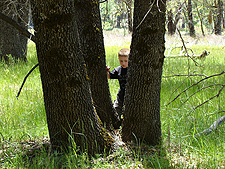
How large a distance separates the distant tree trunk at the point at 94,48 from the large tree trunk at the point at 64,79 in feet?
1.18

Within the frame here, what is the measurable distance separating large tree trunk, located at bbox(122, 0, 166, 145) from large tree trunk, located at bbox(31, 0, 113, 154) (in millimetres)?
400

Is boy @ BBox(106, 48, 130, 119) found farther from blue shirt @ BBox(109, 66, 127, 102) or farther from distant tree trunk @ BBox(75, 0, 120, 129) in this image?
distant tree trunk @ BBox(75, 0, 120, 129)

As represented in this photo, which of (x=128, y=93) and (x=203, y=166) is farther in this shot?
(x=128, y=93)

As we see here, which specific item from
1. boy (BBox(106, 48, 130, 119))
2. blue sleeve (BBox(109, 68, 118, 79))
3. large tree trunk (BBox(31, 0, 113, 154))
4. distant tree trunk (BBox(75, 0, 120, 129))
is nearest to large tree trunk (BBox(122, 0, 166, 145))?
distant tree trunk (BBox(75, 0, 120, 129))

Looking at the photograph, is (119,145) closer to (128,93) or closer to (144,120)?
(144,120)

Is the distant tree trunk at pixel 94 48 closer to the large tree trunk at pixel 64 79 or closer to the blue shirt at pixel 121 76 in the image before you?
the large tree trunk at pixel 64 79

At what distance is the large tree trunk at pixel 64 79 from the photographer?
185 centimetres

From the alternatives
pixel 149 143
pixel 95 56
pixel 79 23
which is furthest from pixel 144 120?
pixel 79 23

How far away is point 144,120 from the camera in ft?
7.77

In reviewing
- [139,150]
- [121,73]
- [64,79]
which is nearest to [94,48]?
[64,79]

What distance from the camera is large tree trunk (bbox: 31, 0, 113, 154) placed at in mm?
1852

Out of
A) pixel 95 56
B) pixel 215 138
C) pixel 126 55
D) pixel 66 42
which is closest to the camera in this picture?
pixel 66 42

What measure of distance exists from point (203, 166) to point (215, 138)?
640mm

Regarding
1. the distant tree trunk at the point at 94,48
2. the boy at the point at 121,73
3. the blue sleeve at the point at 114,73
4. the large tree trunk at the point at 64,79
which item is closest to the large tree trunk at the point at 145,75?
the distant tree trunk at the point at 94,48
